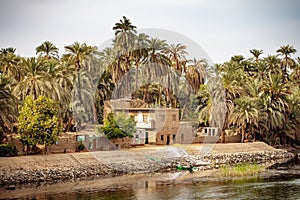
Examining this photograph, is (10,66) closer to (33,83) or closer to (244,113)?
(33,83)

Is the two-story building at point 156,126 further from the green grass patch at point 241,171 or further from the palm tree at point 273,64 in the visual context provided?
the palm tree at point 273,64

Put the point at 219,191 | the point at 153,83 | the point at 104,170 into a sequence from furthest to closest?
1. the point at 153,83
2. the point at 104,170
3. the point at 219,191

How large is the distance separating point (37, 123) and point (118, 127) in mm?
10506

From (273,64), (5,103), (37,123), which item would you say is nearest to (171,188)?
(37,123)

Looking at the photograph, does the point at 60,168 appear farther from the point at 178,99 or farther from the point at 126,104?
the point at 178,99

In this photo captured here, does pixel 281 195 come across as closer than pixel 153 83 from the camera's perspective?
Yes

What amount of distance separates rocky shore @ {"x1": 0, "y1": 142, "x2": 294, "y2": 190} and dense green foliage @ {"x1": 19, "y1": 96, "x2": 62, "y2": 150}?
1.49m

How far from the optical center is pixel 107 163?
3991cm

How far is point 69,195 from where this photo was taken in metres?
30.2

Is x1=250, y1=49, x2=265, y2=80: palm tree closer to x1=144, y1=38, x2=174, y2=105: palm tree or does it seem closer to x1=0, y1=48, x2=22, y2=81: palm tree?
x1=144, y1=38, x2=174, y2=105: palm tree

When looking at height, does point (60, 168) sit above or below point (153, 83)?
below

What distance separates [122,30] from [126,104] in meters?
11.6

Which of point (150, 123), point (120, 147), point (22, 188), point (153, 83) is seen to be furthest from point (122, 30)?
point (22, 188)

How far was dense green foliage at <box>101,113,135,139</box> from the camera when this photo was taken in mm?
44750
